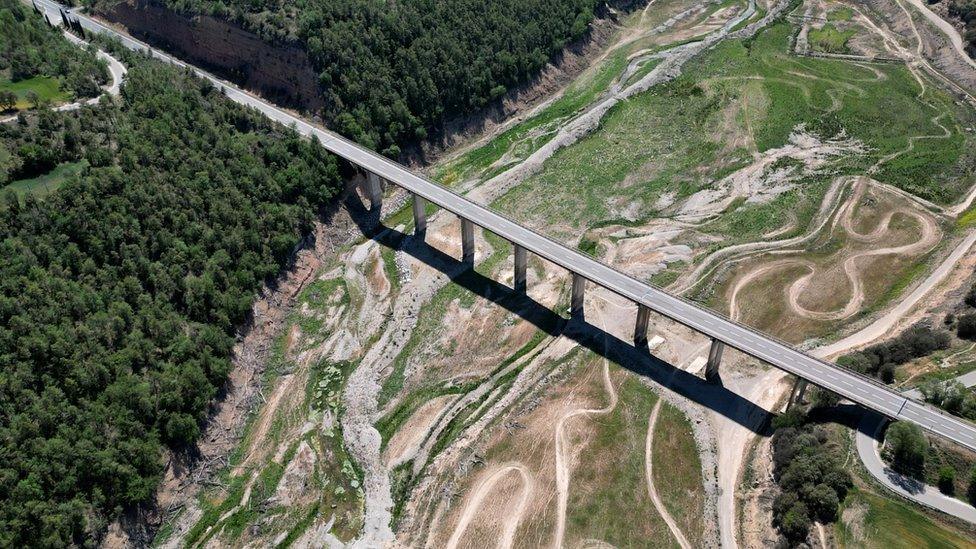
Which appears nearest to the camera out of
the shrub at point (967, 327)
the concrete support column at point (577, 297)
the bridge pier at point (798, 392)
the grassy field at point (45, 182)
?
the bridge pier at point (798, 392)

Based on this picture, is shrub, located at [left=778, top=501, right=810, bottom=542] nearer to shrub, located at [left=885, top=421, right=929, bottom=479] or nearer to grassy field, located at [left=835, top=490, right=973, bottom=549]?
grassy field, located at [left=835, top=490, right=973, bottom=549]

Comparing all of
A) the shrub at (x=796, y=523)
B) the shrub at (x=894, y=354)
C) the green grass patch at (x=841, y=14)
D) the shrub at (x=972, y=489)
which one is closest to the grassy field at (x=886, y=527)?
the shrub at (x=796, y=523)

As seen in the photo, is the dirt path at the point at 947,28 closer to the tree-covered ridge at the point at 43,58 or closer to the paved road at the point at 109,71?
the paved road at the point at 109,71

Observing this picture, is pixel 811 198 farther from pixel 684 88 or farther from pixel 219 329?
pixel 219 329

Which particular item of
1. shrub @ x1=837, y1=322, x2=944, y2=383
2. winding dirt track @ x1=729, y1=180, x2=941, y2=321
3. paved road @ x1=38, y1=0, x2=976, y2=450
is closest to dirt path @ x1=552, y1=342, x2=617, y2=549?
paved road @ x1=38, y1=0, x2=976, y2=450

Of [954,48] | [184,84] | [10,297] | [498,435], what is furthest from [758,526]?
[954,48]

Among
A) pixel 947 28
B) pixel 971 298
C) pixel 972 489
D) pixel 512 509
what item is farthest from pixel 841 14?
pixel 512 509
